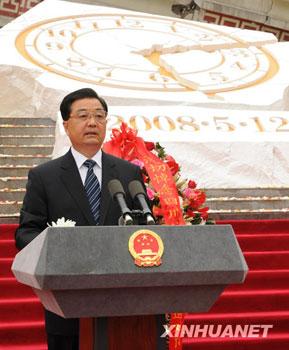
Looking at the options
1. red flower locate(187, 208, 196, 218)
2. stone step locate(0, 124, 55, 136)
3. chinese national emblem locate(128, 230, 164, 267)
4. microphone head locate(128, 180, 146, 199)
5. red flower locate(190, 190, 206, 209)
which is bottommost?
stone step locate(0, 124, 55, 136)

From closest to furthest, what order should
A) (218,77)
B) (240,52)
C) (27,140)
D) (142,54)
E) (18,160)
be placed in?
(18,160) < (27,140) < (218,77) < (142,54) < (240,52)

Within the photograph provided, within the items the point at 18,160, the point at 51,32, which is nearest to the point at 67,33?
the point at 51,32

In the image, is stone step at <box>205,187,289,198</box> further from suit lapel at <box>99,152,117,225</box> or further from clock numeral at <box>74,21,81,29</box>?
clock numeral at <box>74,21,81,29</box>

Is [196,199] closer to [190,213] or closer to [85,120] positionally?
[190,213]

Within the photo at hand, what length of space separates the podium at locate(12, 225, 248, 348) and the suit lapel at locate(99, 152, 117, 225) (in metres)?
0.46

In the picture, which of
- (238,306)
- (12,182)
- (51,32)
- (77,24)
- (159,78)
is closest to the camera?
(238,306)

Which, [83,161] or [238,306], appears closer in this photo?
[83,161]

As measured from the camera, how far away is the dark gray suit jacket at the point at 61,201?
7.70 ft

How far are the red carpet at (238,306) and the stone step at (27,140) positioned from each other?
5.51 feet

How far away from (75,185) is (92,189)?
0.19 feet

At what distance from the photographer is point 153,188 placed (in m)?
3.45

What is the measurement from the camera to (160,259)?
185cm

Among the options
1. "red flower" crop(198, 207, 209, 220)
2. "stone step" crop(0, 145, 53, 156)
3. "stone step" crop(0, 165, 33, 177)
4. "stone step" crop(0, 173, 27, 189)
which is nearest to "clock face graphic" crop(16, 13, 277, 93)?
"stone step" crop(0, 145, 53, 156)

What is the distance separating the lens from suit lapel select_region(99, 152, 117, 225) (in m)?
2.37
